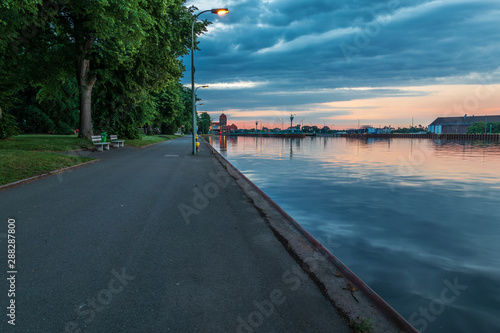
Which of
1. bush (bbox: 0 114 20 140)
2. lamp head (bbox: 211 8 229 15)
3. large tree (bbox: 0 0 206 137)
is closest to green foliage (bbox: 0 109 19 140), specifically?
bush (bbox: 0 114 20 140)

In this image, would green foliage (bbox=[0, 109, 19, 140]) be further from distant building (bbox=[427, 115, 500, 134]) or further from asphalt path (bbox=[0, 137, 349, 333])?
distant building (bbox=[427, 115, 500, 134])

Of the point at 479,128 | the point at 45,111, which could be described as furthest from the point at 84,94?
the point at 479,128

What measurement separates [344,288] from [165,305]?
193cm

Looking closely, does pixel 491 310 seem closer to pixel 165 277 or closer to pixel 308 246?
pixel 308 246

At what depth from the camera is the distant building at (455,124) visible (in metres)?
162

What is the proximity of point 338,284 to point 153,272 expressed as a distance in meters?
2.22

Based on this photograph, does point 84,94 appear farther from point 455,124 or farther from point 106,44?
point 455,124

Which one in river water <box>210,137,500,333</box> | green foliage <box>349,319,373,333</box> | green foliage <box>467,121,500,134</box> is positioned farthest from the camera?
green foliage <box>467,121,500,134</box>

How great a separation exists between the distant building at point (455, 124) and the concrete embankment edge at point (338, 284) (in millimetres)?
191144

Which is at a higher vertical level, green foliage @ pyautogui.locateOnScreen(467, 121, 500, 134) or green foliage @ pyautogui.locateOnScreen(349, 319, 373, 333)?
green foliage @ pyautogui.locateOnScreen(467, 121, 500, 134)

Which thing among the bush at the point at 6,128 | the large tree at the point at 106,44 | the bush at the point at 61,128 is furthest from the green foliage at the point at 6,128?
the bush at the point at 61,128

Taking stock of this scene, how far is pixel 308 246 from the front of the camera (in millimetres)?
4844

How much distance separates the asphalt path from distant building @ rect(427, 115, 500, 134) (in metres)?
192

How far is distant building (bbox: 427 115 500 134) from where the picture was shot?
162 metres
